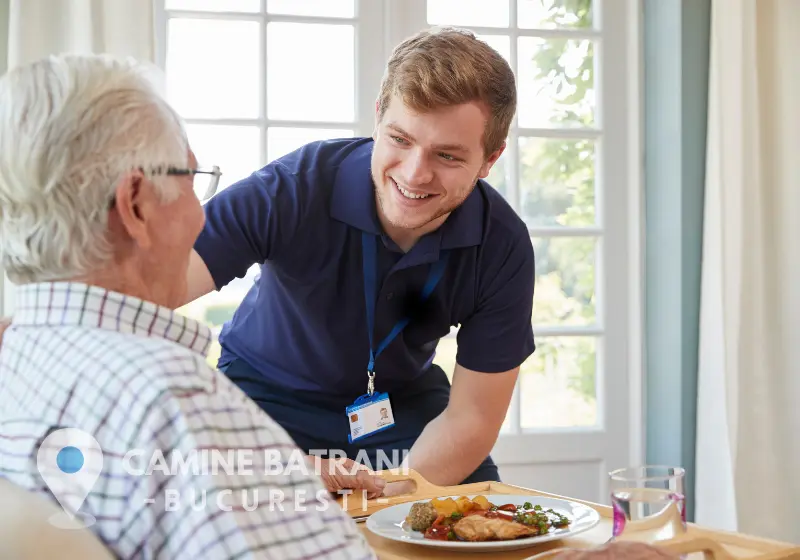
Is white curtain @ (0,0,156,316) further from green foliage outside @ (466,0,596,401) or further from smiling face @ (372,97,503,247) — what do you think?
Result: green foliage outside @ (466,0,596,401)

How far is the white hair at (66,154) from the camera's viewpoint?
3.24 ft

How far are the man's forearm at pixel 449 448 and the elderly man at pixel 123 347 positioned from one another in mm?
1100

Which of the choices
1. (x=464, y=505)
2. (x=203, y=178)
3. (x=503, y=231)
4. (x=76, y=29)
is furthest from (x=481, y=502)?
(x=76, y=29)

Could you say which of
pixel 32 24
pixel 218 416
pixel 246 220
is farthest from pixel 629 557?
pixel 32 24

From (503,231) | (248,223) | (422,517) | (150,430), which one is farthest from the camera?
(503,231)

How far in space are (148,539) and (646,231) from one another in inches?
117

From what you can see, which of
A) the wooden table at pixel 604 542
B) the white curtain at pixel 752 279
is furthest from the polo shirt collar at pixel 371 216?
the white curtain at pixel 752 279

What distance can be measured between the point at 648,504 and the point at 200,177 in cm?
66

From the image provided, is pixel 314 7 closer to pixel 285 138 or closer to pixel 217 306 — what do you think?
pixel 285 138

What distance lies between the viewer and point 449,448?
83.7 inches

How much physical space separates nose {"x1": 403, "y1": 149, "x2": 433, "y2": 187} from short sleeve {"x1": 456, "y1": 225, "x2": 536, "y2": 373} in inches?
11.9

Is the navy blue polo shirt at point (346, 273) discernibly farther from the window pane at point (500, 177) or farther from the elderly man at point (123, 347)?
the window pane at point (500, 177)

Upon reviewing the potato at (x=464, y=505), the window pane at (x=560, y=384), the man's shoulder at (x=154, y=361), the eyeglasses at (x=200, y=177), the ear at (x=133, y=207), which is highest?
the eyeglasses at (x=200, y=177)

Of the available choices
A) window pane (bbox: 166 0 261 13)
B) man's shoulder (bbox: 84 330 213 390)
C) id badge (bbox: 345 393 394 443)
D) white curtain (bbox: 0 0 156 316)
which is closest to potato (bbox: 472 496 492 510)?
man's shoulder (bbox: 84 330 213 390)
